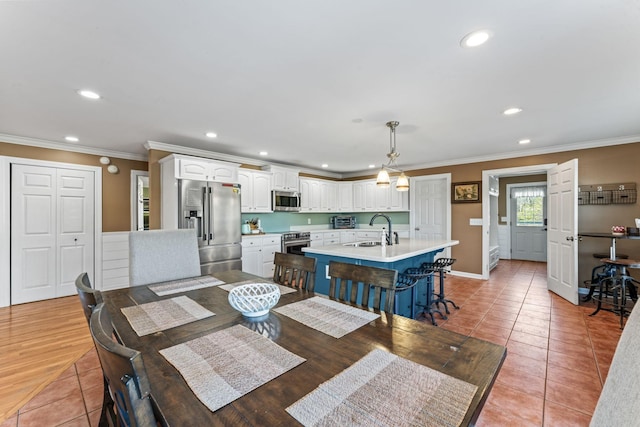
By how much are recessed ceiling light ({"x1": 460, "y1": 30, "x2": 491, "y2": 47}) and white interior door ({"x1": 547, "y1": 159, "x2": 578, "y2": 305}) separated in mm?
3124

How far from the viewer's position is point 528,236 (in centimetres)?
731

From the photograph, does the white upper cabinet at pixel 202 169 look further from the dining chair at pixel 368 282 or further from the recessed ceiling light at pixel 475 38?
the recessed ceiling light at pixel 475 38

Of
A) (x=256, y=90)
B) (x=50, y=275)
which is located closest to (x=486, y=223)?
(x=256, y=90)

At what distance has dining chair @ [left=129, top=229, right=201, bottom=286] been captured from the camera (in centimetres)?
205

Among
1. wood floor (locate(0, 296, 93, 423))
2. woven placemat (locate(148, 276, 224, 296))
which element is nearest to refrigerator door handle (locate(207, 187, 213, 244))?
wood floor (locate(0, 296, 93, 423))

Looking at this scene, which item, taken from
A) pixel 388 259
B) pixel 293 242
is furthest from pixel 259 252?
pixel 388 259

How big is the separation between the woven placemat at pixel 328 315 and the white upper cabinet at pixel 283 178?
421 centimetres

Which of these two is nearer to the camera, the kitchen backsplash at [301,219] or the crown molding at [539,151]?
the crown molding at [539,151]

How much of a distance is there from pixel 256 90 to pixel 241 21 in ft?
2.85

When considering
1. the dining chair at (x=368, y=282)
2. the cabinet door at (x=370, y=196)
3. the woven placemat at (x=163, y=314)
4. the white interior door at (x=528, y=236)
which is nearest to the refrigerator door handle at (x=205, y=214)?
the woven placemat at (x=163, y=314)

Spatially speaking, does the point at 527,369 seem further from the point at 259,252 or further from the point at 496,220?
the point at 496,220

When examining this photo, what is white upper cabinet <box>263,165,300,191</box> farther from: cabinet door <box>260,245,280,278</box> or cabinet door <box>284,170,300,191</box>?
cabinet door <box>260,245,280,278</box>

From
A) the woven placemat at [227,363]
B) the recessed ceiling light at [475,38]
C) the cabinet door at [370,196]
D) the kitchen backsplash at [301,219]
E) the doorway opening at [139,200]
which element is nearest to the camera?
the woven placemat at [227,363]

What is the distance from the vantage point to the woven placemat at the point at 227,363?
80 centimetres
